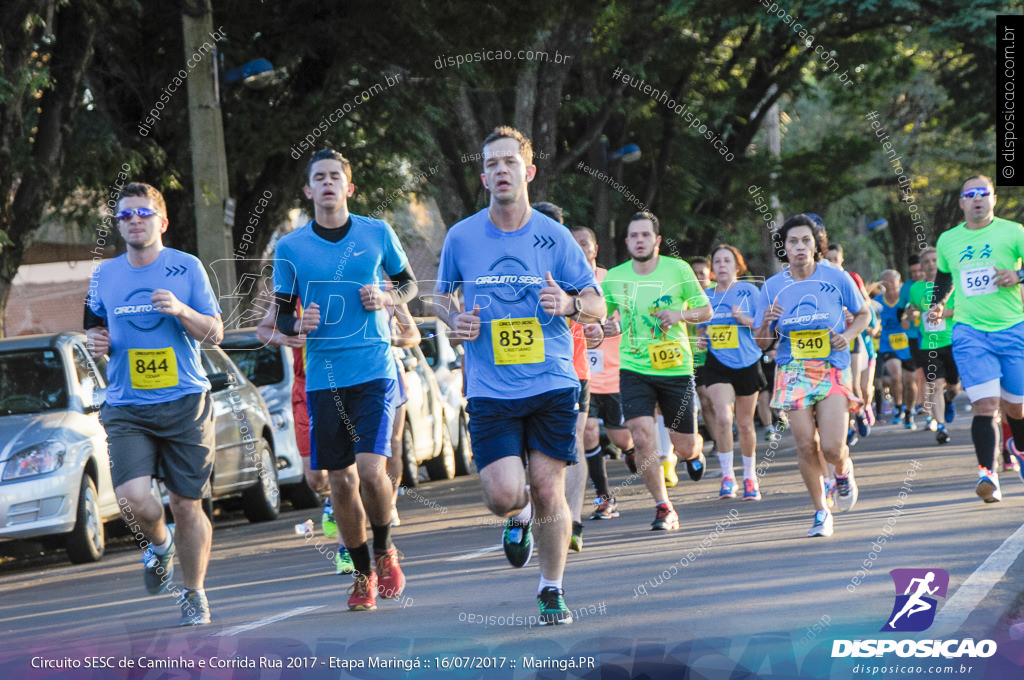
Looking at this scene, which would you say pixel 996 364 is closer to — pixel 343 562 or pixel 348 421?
pixel 343 562

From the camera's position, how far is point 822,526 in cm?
935

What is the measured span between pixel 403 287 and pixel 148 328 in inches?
48.0

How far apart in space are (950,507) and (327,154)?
5166 millimetres

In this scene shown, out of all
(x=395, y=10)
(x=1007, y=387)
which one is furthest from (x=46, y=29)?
(x=1007, y=387)

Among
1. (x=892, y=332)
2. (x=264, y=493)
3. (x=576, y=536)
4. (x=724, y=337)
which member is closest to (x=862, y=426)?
(x=892, y=332)

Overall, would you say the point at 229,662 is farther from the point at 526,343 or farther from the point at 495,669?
the point at 526,343

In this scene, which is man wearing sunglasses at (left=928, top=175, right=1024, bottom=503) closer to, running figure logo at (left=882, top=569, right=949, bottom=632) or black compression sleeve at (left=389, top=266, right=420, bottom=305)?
running figure logo at (left=882, top=569, right=949, bottom=632)

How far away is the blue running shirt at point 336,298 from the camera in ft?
24.0

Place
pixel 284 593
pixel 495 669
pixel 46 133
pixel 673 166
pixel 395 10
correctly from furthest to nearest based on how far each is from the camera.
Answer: pixel 673 166, pixel 395 10, pixel 46 133, pixel 284 593, pixel 495 669

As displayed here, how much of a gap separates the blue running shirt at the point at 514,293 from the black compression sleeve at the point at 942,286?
4.92m

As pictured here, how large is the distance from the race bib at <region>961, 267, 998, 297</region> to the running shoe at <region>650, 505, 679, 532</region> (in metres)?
2.50

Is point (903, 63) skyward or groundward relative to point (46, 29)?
skyward

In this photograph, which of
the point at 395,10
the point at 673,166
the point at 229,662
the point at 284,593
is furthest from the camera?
the point at 673,166

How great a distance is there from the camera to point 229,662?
6.11 meters
